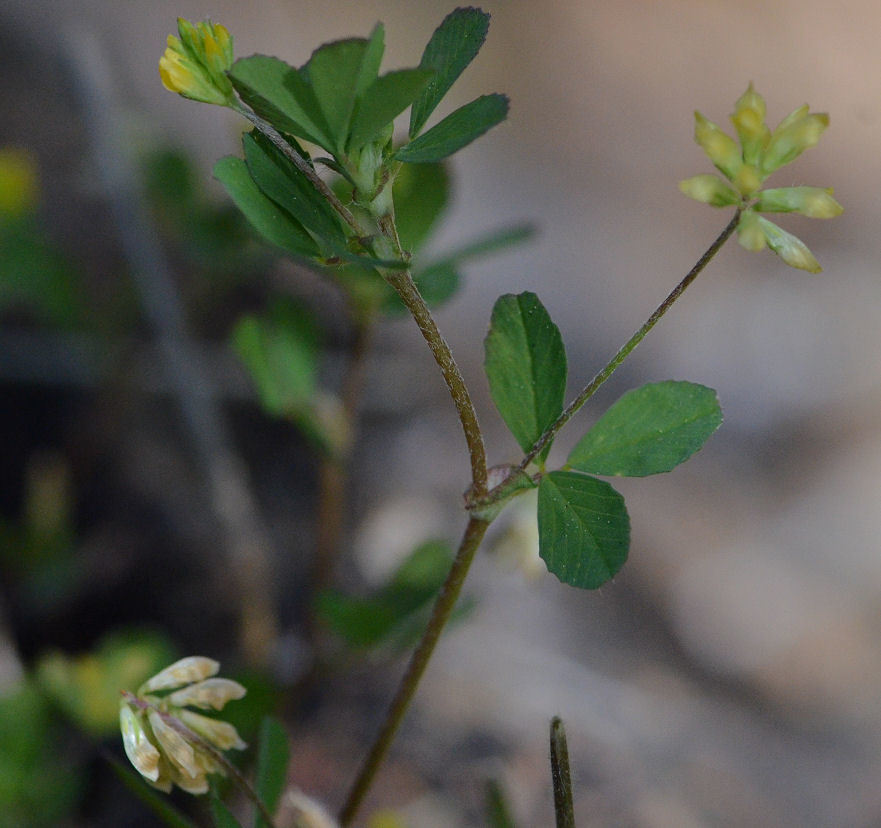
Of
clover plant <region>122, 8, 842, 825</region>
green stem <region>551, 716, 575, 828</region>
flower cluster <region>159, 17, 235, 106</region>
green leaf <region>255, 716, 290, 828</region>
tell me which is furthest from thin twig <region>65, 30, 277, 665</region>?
flower cluster <region>159, 17, 235, 106</region>

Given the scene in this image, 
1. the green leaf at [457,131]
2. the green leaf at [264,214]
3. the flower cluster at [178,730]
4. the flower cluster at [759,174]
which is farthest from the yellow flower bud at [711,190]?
the flower cluster at [178,730]

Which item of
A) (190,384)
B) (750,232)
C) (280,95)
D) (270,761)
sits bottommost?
(190,384)

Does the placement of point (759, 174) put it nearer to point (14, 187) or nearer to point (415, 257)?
point (415, 257)

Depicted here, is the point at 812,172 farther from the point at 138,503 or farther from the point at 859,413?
the point at 138,503

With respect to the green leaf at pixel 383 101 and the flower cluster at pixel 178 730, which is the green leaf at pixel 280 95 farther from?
the flower cluster at pixel 178 730

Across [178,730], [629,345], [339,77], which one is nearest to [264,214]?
[339,77]

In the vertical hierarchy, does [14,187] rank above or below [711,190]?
below
